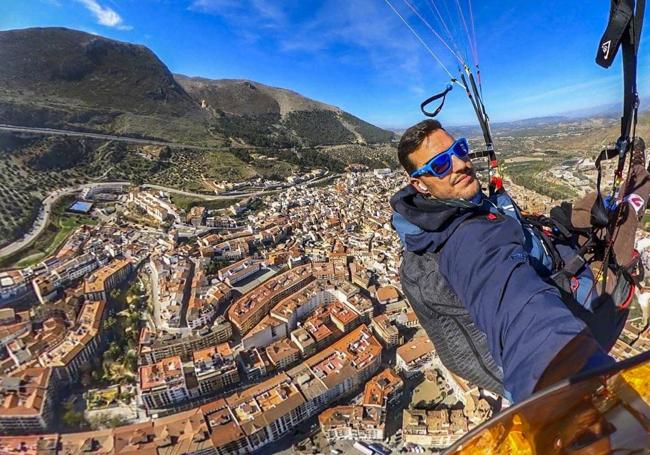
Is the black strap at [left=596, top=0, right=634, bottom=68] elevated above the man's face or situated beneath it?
elevated above

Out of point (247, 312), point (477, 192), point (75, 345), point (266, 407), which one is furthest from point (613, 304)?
point (75, 345)

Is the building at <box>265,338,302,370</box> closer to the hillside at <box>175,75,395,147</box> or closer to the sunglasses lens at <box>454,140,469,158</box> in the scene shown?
the sunglasses lens at <box>454,140,469,158</box>

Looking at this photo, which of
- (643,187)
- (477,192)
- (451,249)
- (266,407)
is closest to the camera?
(451,249)

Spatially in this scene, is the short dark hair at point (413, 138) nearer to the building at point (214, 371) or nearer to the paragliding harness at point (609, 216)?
the paragliding harness at point (609, 216)

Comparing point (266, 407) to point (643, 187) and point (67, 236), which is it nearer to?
point (643, 187)

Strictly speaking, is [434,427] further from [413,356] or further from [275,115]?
[275,115]

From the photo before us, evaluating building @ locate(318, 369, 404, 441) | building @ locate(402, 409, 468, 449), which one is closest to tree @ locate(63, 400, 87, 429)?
building @ locate(318, 369, 404, 441)
